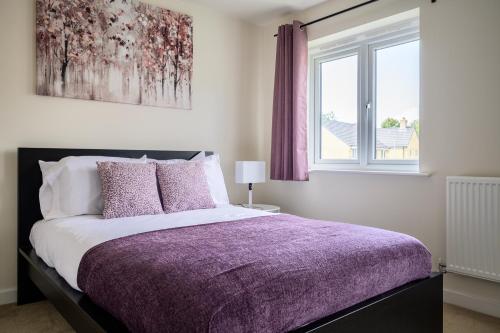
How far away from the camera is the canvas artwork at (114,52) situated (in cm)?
263

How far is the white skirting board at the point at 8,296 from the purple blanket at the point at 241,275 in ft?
4.55

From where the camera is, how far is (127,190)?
7.55 feet

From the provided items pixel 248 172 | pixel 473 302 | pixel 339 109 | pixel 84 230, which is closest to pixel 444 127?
pixel 339 109

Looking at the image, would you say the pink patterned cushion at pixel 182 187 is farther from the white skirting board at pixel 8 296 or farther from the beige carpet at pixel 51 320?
the white skirting board at pixel 8 296

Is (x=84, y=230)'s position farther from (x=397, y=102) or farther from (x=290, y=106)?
(x=397, y=102)

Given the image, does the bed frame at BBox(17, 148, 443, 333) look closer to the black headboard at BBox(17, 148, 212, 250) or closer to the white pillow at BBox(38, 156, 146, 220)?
the black headboard at BBox(17, 148, 212, 250)

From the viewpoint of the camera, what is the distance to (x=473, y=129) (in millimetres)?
2400

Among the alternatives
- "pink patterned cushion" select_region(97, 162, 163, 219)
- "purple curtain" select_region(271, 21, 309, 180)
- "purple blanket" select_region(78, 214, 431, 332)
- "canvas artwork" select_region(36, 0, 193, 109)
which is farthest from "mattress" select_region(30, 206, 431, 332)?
"purple curtain" select_region(271, 21, 309, 180)

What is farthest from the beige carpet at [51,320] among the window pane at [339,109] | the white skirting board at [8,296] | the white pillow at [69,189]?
the window pane at [339,109]

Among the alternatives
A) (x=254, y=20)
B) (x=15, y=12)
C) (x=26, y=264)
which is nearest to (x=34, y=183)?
(x=26, y=264)

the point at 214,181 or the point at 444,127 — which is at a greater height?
the point at 444,127

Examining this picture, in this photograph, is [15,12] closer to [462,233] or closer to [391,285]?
[391,285]

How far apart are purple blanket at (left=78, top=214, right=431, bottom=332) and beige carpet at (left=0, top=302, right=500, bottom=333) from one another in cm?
70

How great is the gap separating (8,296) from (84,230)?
1168 millimetres
